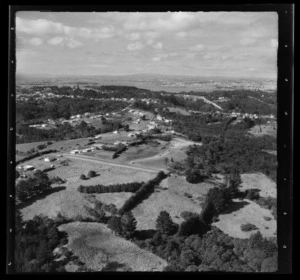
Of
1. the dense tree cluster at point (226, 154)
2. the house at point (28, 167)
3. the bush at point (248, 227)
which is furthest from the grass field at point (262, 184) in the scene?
the house at point (28, 167)

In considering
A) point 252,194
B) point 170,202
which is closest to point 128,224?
point 170,202

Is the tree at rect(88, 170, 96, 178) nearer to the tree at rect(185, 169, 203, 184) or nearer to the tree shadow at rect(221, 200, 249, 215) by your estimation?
the tree at rect(185, 169, 203, 184)

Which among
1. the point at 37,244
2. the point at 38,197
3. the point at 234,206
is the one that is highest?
the point at 38,197

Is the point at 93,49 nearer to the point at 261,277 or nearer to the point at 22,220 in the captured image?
the point at 22,220

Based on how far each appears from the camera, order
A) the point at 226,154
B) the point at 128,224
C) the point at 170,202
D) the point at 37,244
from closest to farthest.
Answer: the point at 37,244
the point at 128,224
the point at 170,202
the point at 226,154

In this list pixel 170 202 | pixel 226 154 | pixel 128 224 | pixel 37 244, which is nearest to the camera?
pixel 37 244

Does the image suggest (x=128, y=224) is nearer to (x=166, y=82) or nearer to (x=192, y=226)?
(x=192, y=226)

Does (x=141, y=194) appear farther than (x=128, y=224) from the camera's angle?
Yes

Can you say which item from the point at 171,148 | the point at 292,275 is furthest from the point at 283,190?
the point at 171,148
